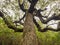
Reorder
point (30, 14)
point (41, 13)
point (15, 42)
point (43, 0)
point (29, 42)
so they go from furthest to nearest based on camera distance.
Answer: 1. point (15, 42)
2. point (41, 13)
3. point (43, 0)
4. point (30, 14)
5. point (29, 42)

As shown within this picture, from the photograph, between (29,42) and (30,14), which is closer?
(29,42)

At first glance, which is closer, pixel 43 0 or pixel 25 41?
pixel 25 41

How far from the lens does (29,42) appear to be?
9.67 m

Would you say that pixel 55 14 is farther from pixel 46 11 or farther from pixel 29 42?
pixel 29 42

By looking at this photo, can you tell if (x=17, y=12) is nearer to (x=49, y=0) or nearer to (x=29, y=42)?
(x=49, y=0)

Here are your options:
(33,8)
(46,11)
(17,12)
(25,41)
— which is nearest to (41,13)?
(46,11)

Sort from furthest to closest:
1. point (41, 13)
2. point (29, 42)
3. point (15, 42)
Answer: point (15, 42) → point (41, 13) → point (29, 42)

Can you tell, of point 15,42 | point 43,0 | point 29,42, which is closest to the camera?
point 29,42

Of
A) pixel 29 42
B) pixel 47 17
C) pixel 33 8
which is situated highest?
pixel 33 8

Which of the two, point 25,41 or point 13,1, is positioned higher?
point 13,1

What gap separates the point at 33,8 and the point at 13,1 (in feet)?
7.47

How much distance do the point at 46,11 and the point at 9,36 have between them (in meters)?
3.45

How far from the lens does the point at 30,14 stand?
411 inches

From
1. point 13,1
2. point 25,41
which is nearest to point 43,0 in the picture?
point 13,1
